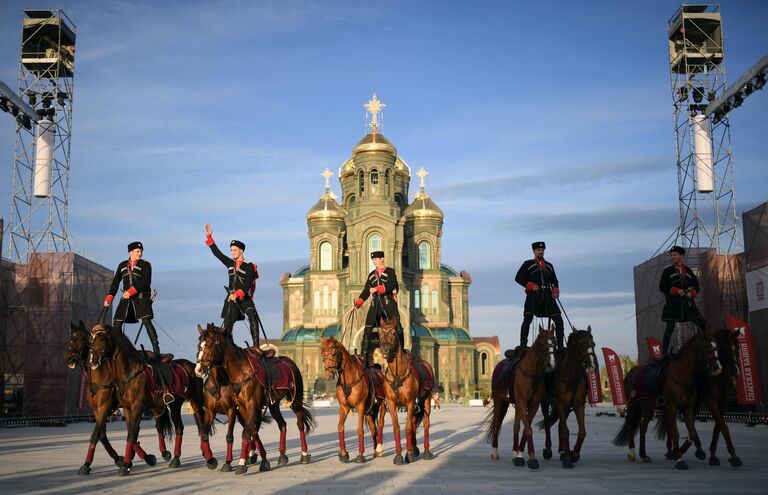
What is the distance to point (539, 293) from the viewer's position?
15617mm

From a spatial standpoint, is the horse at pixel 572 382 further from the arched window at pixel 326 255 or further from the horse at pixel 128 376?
the arched window at pixel 326 255

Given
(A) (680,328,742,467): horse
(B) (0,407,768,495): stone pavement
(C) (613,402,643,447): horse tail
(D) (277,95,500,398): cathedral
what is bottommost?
(B) (0,407,768,495): stone pavement

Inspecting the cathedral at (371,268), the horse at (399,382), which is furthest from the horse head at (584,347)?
the cathedral at (371,268)

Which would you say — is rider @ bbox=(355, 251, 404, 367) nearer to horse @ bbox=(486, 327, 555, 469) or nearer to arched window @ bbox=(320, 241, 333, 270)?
horse @ bbox=(486, 327, 555, 469)

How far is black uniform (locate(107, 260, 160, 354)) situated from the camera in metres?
14.8

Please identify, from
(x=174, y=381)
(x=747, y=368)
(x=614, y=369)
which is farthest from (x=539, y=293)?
(x=614, y=369)

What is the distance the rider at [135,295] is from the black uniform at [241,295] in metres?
1.36

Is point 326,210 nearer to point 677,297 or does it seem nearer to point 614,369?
point 614,369

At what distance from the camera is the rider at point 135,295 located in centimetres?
1478

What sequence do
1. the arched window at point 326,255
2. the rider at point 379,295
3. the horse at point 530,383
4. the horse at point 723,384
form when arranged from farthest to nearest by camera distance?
the arched window at point 326,255, the rider at point 379,295, the horse at point 530,383, the horse at point 723,384

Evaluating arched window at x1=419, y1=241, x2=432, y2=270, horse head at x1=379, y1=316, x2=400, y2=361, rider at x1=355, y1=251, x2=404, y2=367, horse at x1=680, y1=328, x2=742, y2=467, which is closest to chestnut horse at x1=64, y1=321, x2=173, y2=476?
horse head at x1=379, y1=316, x2=400, y2=361

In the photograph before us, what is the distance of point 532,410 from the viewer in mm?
14508

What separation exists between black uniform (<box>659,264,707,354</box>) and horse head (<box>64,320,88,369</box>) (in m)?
10.3

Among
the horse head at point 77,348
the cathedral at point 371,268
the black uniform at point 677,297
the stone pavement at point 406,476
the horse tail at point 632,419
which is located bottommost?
the stone pavement at point 406,476
